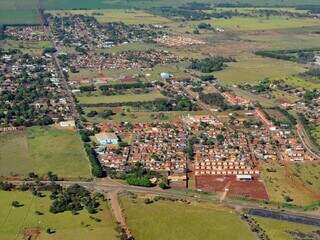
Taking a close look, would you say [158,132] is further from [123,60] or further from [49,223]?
[123,60]

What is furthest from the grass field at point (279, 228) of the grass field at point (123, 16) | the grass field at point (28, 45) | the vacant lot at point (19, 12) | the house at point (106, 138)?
the vacant lot at point (19, 12)

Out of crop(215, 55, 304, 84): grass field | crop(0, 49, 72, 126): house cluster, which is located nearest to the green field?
crop(0, 49, 72, 126): house cluster

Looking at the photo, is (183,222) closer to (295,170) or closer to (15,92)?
(295,170)

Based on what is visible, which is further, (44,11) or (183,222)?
(44,11)

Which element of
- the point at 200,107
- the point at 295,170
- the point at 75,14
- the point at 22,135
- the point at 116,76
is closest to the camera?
the point at 295,170

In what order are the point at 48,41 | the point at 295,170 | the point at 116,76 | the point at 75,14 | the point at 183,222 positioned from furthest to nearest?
the point at 75,14, the point at 48,41, the point at 116,76, the point at 295,170, the point at 183,222

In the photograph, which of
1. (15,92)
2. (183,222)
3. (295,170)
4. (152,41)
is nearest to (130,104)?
(15,92)

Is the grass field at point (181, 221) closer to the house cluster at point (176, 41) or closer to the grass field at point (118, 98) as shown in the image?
the grass field at point (118, 98)

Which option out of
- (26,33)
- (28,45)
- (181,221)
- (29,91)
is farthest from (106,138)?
(26,33)
